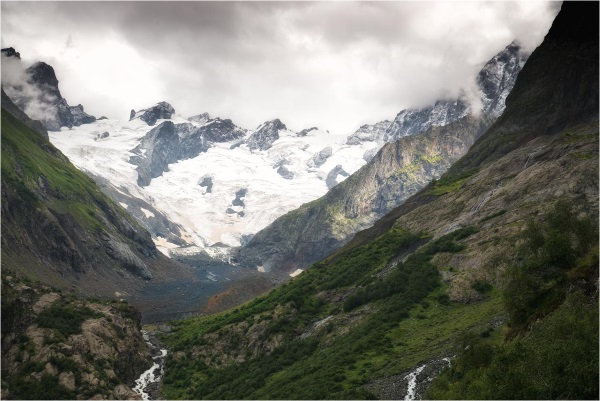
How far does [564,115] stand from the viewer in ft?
656

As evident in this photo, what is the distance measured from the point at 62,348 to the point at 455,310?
8793cm

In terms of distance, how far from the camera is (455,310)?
10344 centimetres

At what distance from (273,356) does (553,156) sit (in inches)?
3854

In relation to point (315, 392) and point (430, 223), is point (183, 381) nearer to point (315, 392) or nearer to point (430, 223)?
point (315, 392)

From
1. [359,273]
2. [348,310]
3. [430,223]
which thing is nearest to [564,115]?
[430,223]

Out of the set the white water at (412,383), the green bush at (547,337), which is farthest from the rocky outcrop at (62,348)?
the green bush at (547,337)

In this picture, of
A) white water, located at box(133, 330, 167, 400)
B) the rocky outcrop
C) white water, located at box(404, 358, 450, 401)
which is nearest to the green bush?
white water, located at box(404, 358, 450, 401)

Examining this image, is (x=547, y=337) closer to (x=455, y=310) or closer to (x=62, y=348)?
(x=455, y=310)

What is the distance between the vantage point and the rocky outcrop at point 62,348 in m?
110

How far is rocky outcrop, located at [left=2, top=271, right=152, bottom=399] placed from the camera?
109625mm

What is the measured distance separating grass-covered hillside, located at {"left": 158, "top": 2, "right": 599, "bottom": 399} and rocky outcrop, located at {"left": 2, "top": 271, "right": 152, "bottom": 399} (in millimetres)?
14491

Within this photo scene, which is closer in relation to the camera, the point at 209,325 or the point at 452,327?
the point at 452,327

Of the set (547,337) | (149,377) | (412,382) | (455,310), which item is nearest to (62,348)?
(149,377)

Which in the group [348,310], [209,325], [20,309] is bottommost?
[348,310]
